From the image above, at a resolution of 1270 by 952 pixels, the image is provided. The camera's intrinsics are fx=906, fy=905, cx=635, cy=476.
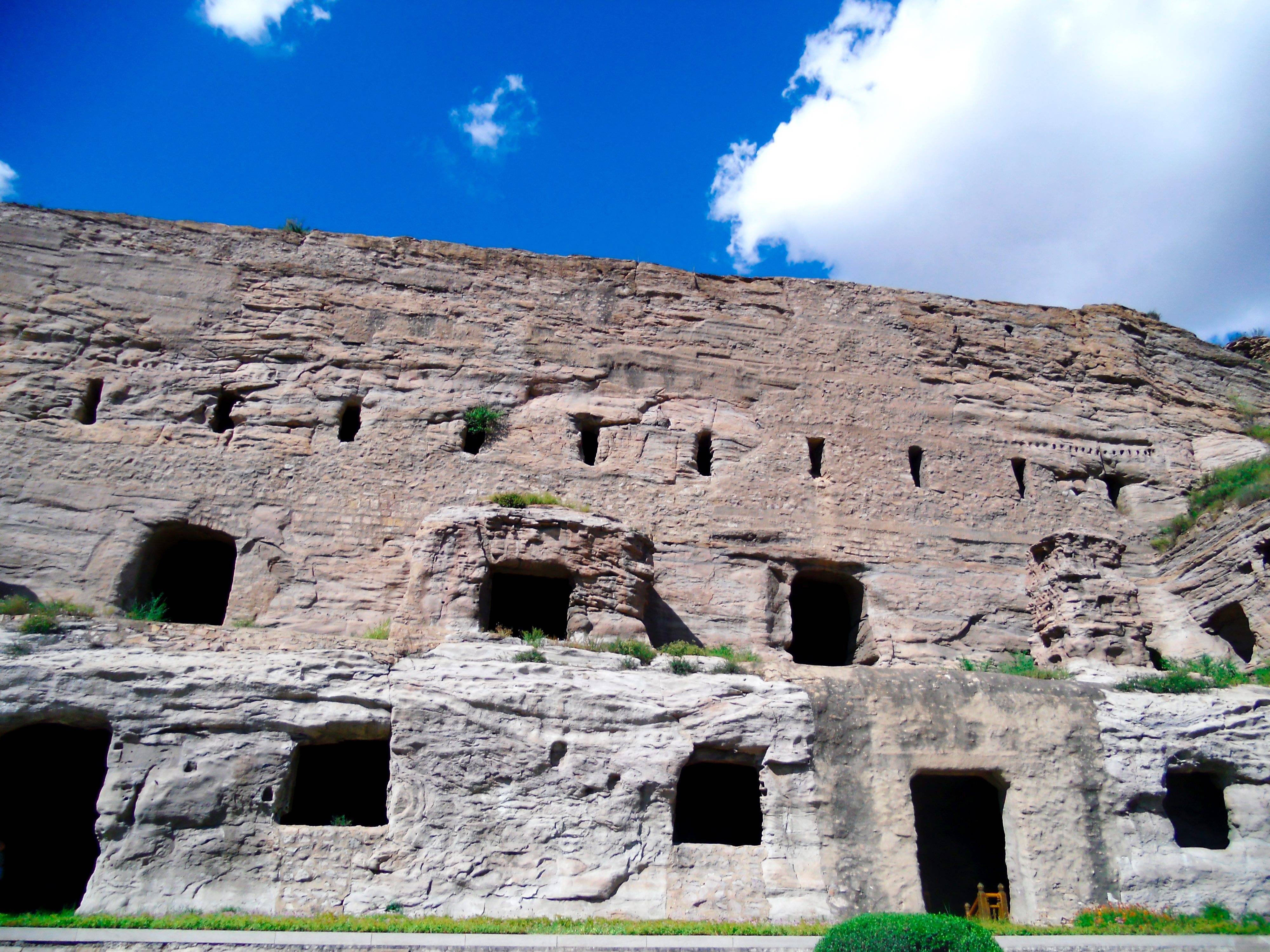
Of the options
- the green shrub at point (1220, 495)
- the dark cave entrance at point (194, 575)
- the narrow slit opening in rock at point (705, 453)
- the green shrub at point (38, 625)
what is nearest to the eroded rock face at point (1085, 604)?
the green shrub at point (1220, 495)

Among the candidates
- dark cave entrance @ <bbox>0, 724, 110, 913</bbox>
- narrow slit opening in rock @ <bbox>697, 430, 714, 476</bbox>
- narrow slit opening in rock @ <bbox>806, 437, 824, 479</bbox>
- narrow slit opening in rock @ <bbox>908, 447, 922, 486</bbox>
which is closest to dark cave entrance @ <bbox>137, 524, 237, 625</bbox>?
dark cave entrance @ <bbox>0, 724, 110, 913</bbox>

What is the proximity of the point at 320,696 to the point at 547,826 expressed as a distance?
302 centimetres

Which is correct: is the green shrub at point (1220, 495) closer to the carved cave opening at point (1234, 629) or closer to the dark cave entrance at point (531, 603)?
the carved cave opening at point (1234, 629)

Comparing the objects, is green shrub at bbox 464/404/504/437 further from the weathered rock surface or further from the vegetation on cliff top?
the vegetation on cliff top

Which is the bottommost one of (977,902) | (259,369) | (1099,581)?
(977,902)

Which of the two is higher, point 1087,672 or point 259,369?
point 259,369

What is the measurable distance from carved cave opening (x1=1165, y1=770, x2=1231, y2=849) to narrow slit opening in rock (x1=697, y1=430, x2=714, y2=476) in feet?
27.2

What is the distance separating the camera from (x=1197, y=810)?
12.8 meters

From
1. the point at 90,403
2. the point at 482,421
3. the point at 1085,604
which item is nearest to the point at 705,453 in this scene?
the point at 482,421

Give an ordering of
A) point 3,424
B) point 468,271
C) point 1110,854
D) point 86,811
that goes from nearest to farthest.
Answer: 1. point 1110,854
2. point 86,811
3. point 3,424
4. point 468,271

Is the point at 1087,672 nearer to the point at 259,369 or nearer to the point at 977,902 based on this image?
the point at 977,902

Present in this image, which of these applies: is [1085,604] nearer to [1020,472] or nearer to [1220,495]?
[1020,472]

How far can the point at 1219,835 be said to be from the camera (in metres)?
12.5

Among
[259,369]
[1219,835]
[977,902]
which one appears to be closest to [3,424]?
[259,369]
